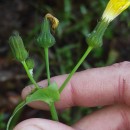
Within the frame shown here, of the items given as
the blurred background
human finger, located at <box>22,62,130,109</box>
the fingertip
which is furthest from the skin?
the blurred background

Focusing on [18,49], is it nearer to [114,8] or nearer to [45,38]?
[45,38]

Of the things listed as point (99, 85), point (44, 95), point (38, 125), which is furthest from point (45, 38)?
point (99, 85)

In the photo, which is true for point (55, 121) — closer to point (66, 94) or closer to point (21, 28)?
point (66, 94)

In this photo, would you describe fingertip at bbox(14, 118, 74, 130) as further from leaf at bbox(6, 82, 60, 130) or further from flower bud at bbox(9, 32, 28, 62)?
flower bud at bbox(9, 32, 28, 62)

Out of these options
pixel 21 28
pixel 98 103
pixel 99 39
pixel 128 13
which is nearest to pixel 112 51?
pixel 128 13

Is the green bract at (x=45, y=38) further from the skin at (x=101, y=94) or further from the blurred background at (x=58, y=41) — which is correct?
the blurred background at (x=58, y=41)

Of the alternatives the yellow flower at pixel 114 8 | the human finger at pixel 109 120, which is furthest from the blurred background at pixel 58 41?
the yellow flower at pixel 114 8
